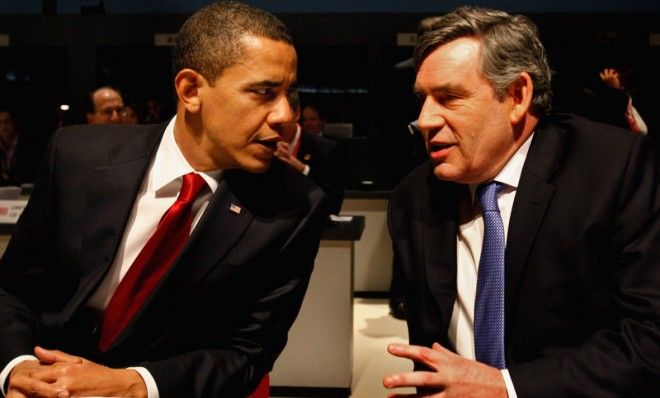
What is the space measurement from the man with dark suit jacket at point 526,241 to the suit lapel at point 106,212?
0.68 meters

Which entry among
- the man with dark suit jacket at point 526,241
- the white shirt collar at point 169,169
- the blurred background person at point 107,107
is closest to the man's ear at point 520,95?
the man with dark suit jacket at point 526,241

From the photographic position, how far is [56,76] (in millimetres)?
8539

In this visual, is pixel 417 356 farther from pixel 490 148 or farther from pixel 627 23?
pixel 627 23

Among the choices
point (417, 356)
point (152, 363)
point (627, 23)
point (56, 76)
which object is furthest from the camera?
point (56, 76)

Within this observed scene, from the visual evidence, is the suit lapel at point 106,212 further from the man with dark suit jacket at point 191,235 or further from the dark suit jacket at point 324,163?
the dark suit jacket at point 324,163

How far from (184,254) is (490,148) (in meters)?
0.73

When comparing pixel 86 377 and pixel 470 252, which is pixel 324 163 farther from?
pixel 86 377

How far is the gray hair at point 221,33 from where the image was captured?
Result: 1595mm

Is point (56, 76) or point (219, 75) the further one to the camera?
point (56, 76)

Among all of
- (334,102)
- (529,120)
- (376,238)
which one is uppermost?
(529,120)

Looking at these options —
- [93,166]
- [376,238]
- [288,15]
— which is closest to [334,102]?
[288,15]

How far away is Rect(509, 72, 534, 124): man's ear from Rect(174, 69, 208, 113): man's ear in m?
0.71

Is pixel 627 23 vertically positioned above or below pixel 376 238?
above

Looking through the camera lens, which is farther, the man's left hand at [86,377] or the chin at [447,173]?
the chin at [447,173]
